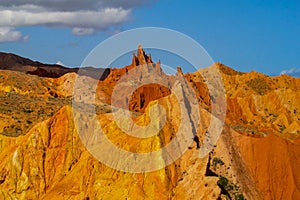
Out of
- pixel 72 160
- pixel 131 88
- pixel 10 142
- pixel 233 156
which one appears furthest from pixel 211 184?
pixel 131 88

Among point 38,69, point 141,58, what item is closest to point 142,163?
point 141,58

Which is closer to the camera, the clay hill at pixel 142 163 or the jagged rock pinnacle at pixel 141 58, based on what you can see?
the clay hill at pixel 142 163

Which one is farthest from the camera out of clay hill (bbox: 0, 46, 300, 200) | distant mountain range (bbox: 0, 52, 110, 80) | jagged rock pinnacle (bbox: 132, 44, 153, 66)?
distant mountain range (bbox: 0, 52, 110, 80)

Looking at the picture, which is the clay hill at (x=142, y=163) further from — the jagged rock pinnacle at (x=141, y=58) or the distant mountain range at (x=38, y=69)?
the distant mountain range at (x=38, y=69)

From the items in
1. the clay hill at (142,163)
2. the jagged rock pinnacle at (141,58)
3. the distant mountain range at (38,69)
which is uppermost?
the distant mountain range at (38,69)

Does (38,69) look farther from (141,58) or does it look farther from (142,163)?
(142,163)

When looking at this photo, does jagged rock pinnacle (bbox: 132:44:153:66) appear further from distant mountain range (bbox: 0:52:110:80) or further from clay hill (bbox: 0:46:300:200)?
clay hill (bbox: 0:46:300:200)

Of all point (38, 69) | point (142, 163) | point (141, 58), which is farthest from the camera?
point (38, 69)

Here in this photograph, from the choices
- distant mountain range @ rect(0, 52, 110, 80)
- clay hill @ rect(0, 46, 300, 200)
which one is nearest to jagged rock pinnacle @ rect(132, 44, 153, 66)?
distant mountain range @ rect(0, 52, 110, 80)

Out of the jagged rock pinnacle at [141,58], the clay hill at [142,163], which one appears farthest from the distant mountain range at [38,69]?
the clay hill at [142,163]

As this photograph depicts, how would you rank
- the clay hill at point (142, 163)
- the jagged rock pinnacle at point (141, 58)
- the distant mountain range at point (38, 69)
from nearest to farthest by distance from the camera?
the clay hill at point (142, 163)
the jagged rock pinnacle at point (141, 58)
the distant mountain range at point (38, 69)

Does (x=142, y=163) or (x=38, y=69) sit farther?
(x=38, y=69)

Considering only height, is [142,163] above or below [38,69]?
below

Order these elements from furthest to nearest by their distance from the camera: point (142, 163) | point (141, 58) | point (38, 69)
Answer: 1. point (38, 69)
2. point (141, 58)
3. point (142, 163)
